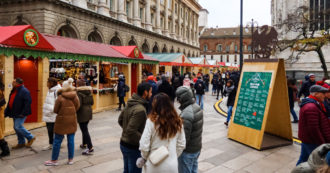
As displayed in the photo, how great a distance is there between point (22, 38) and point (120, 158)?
489cm

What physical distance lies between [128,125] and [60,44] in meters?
7.95

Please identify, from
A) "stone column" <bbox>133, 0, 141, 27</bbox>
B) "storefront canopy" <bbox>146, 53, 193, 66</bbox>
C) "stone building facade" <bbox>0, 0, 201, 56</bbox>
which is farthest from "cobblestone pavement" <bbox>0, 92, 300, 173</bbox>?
"stone column" <bbox>133, 0, 141, 27</bbox>

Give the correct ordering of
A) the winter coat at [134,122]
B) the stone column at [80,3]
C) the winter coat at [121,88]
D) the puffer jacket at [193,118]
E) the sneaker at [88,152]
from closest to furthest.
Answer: the winter coat at [134,122]
the puffer jacket at [193,118]
the sneaker at [88,152]
the winter coat at [121,88]
the stone column at [80,3]

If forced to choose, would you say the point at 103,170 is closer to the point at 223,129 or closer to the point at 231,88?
the point at 223,129

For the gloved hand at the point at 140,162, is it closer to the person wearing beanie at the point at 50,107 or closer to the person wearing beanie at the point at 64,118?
the person wearing beanie at the point at 64,118

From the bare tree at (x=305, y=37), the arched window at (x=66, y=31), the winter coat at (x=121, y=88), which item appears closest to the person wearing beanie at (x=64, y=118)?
the winter coat at (x=121, y=88)

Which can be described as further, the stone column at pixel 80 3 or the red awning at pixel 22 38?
the stone column at pixel 80 3

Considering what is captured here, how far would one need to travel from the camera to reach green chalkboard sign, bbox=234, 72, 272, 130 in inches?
230

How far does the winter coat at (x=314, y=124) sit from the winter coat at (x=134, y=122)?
8.36ft

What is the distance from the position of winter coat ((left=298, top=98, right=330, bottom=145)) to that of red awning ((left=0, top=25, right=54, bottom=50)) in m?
7.50

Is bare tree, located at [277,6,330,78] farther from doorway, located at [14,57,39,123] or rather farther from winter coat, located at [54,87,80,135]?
doorway, located at [14,57,39,123]

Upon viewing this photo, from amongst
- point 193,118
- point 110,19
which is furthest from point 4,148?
point 110,19

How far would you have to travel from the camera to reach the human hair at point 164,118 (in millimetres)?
2643

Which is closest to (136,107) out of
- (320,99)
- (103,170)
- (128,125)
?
(128,125)
